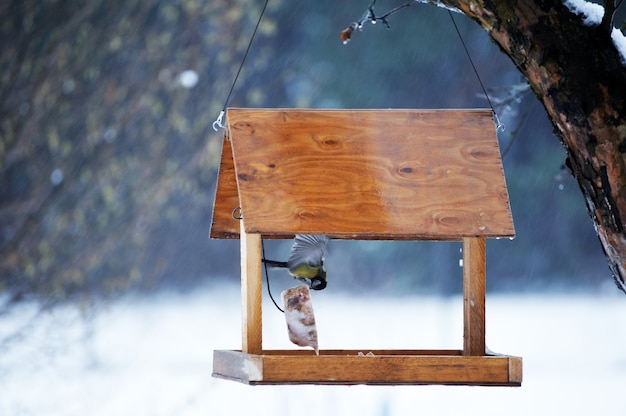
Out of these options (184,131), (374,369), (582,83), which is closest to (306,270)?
(374,369)

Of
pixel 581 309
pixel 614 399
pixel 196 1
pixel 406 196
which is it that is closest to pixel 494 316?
pixel 581 309

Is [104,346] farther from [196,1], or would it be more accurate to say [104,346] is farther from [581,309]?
[581,309]

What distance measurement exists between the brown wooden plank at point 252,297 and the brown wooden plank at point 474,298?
39cm

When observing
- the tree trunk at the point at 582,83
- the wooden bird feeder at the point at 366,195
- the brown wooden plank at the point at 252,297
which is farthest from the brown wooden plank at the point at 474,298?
the brown wooden plank at the point at 252,297

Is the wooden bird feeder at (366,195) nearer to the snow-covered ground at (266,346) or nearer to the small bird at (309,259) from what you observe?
the small bird at (309,259)

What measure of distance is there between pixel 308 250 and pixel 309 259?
0.02m

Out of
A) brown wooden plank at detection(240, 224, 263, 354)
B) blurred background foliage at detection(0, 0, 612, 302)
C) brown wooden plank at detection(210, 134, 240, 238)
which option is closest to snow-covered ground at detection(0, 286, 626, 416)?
blurred background foliage at detection(0, 0, 612, 302)

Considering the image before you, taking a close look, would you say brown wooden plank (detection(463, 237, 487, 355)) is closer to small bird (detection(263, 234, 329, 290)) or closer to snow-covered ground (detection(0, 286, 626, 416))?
small bird (detection(263, 234, 329, 290))

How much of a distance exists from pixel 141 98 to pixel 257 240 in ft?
17.8

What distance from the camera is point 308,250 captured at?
1.81 meters

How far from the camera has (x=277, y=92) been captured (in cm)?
719

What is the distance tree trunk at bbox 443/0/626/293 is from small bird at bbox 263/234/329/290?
50cm

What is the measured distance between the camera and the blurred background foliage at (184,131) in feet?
20.7

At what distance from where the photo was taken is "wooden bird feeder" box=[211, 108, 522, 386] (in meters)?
1.58
